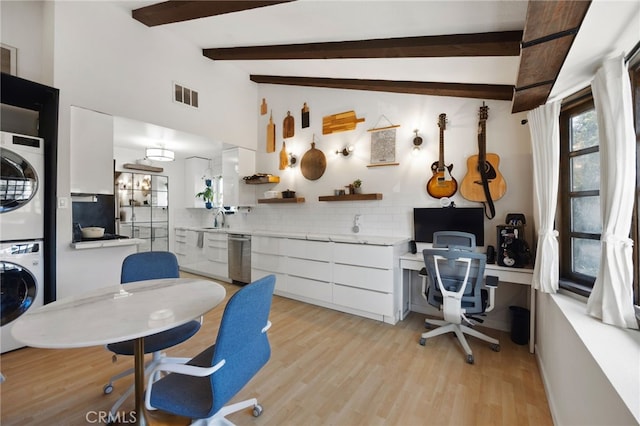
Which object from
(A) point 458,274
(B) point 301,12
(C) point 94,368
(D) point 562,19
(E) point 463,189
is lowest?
(C) point 94,368

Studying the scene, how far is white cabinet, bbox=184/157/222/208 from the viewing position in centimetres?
569

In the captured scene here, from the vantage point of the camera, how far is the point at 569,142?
6.54 ft

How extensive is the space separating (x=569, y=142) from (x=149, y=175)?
6.34 meters

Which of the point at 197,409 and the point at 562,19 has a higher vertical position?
the point at 562,19

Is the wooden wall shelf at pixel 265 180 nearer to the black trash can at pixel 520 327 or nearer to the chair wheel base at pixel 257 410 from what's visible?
the chair wheel base at pixel 257 410

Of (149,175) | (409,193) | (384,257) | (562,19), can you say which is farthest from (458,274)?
(149,175)

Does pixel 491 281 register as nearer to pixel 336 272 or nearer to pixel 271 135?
pixel 336 272

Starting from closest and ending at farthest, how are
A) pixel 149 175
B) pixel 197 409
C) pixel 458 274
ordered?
pixel 197 409 → pixel 458 274 → pixel 149 175

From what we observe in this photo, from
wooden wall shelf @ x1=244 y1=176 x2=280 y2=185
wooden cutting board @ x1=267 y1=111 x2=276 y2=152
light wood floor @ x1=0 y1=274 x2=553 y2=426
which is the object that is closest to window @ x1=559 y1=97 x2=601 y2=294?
light wood floor @ x1=0 y1=274 x2=553 y2=426

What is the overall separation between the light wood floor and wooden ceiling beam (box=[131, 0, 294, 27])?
304 cm

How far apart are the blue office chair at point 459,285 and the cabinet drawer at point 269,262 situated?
6.89 feet

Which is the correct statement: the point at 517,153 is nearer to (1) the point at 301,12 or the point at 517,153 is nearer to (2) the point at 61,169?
(1) the point at 301,12

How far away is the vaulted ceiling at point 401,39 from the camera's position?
4.85ft

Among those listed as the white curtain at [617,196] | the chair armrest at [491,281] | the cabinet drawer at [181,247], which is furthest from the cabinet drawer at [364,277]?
the cabinet drawer at [181,247]
